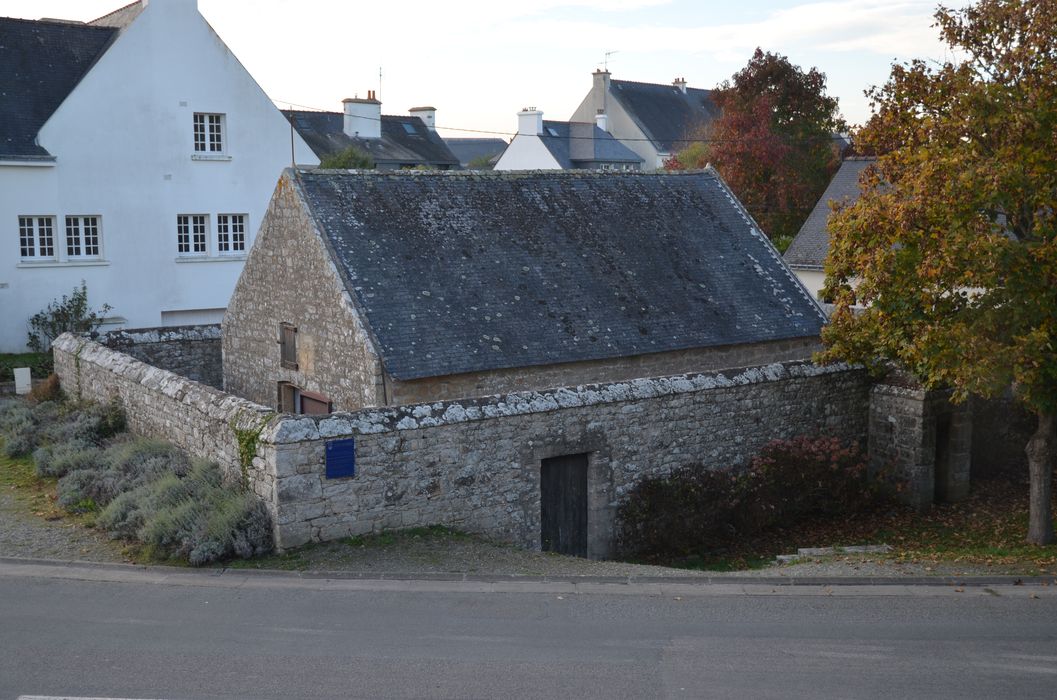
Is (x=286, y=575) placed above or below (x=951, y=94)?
below

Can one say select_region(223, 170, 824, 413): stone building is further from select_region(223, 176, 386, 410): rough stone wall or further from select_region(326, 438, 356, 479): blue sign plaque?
select_region(326, 438, 356, 479): blue sign plaque

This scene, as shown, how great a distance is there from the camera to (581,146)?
52.7 m

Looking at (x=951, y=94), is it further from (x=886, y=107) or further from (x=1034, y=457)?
(x=1034, y=457)

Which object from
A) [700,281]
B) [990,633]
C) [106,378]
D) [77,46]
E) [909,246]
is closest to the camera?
[990,633]

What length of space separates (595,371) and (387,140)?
32483 millimetres

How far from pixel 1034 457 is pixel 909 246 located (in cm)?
348

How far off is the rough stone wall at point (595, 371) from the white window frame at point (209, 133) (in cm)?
1640

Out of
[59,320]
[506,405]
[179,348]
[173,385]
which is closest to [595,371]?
[506,405]

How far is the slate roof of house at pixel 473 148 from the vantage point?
81.9 meters

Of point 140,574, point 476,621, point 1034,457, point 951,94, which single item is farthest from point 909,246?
point 140,574

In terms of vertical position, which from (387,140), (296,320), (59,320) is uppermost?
(387,140)

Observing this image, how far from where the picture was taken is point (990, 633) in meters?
9.30

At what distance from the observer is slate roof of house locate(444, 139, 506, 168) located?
81.9m

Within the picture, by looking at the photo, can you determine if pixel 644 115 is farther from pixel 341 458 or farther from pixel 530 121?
pixel 341 458
